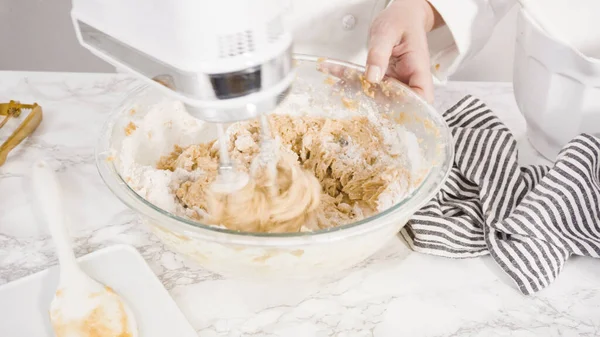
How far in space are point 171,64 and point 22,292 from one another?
423 mm

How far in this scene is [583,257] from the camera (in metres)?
0.80

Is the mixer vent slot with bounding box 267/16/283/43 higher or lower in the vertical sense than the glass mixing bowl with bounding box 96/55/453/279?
higher

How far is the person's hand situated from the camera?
33.9 inches

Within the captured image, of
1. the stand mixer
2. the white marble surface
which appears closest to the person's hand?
the white marble surface

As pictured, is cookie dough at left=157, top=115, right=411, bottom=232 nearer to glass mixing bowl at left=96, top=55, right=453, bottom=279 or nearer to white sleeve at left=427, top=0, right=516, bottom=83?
glass mixing bowl at left=96, top=55, right=453, bottom=279

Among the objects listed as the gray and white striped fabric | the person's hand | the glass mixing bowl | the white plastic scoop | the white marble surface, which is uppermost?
the person's hand

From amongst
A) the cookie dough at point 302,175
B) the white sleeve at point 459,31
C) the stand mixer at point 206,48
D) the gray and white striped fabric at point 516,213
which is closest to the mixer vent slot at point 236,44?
the stand mixer at point 206,48

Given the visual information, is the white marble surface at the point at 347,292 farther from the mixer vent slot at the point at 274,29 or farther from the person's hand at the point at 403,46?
the mixer vent slot at the point at 274,29

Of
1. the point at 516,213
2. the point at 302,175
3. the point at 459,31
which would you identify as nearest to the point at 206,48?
the point at 302,175

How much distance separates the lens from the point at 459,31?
105 centimetres

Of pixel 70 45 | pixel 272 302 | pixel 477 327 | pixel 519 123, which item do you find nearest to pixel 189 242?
pixel 272 302

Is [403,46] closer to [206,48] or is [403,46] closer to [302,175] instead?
[302,175]

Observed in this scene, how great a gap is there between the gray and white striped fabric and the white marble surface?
1.0 inches

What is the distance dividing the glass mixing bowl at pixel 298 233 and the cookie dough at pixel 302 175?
0.05 metres
